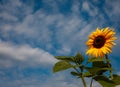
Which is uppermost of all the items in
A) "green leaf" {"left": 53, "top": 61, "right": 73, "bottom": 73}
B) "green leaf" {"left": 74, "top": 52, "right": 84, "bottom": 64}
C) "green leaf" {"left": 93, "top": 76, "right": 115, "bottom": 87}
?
"green leaf" {"left": 74, "top": 52, "right": 84, "bottom": 64}

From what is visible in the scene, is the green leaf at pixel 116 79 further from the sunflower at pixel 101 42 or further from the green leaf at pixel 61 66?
the sunflower at pixel 101 42

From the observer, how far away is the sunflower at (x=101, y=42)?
5.93 metres

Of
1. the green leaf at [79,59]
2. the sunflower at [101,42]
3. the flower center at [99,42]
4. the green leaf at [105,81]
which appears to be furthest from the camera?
the flower center at [99,42]

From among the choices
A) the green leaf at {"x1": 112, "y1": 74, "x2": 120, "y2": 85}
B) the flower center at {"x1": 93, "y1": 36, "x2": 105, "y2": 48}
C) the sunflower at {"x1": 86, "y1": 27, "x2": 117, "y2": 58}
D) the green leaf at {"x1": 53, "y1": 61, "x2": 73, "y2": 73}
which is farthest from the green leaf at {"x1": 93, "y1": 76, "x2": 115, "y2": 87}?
the flower center at {"x1": 93, "y1": 36, "x2": 105, "y2": 48}

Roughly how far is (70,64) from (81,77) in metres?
0.29

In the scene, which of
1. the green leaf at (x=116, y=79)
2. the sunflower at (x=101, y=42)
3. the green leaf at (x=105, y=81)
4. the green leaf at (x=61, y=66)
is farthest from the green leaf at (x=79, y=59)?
the sunflower at (x=101, y=42)

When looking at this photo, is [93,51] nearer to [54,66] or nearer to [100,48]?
[100,48]

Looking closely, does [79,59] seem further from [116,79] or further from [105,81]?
[116,79]

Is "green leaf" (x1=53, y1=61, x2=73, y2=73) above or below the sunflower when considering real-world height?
below

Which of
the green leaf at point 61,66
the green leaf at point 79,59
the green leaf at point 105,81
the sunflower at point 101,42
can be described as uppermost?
the sunflower at point 101,42

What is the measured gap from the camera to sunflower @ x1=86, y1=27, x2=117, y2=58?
593cm

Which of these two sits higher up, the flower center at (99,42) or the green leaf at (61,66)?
the flower center at (99,42)

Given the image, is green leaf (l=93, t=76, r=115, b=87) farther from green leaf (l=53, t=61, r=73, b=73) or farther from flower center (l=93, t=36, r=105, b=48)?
flower center (l=93, t=36, r=105, b=48)

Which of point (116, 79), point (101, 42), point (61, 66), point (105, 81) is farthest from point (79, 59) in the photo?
point (101, 42)
